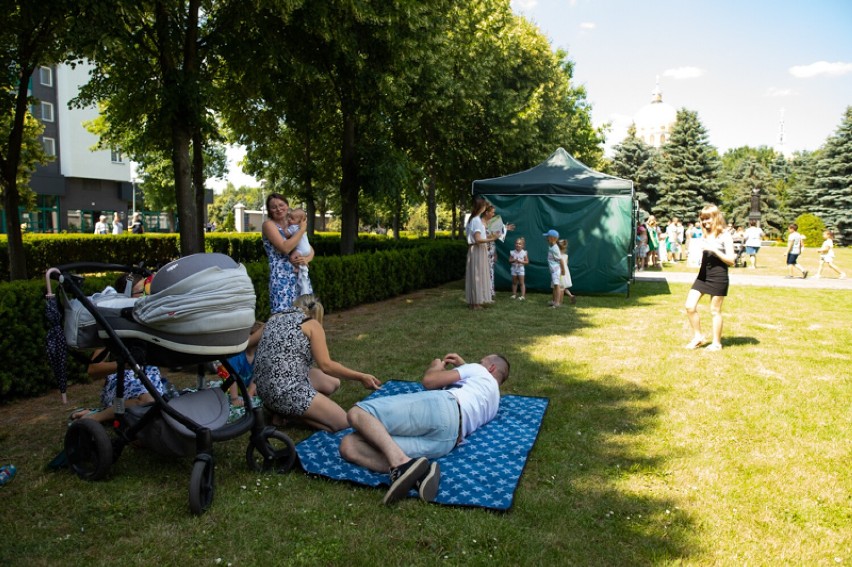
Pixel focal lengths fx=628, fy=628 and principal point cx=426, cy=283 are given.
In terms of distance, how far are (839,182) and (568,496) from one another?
5003cm

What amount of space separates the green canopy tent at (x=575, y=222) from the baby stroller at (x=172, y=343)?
1157 centimetres

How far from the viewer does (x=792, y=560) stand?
3193 millimetres

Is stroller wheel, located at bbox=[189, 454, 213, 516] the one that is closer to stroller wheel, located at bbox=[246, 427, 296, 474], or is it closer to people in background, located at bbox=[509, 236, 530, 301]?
stroller wheel, located at bbox=[246, 427, 296, 474]

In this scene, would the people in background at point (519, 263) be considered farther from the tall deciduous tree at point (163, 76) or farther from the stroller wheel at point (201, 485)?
the stroller wheel at point (201, 485)

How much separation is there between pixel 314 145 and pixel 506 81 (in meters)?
9.71

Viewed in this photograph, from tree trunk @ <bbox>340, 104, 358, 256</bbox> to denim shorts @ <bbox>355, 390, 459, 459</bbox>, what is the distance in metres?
11.2

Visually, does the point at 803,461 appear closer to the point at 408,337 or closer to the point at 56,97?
the point at 408,337

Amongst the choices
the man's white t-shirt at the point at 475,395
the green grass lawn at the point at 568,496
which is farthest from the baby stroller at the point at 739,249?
the man's white t-shirt at the point at 475,395

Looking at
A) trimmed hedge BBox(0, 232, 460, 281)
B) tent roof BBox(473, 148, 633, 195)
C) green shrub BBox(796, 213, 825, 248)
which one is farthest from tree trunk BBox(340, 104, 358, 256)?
green shrub BBox(796, 213, 825, 248)

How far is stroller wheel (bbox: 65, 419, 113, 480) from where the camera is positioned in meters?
3.86

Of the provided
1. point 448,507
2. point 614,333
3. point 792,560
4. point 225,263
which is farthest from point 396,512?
point 614,333

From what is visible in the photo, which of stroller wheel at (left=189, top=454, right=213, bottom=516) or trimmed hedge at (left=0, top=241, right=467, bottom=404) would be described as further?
trimmed hedge at (left=0, top=241, right=467, bottom=404)

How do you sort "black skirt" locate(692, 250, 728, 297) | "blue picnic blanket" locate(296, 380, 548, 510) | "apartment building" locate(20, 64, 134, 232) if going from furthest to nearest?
"apartment building" locate(20, 64, 134, 232), "black skirt" locate(692, 250, 728, 297), "blue picnic blanket" locate(296, 380, 548, 510)

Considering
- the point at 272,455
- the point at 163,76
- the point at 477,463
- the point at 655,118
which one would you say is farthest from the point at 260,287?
the point at 655,118
